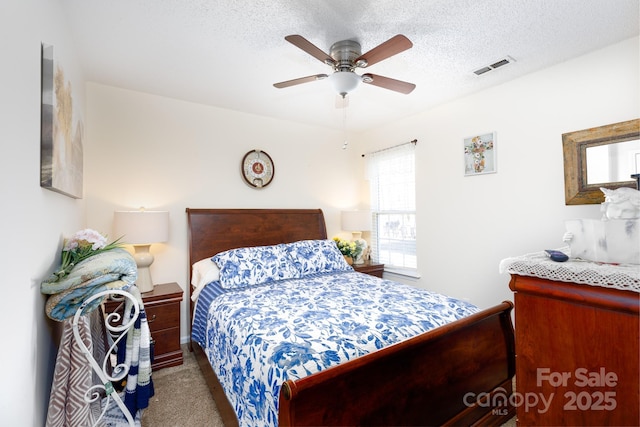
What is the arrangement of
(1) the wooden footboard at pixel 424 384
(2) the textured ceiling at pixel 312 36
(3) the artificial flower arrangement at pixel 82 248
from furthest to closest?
(2) the textured ceiling at pixel 312 36 < (3) the artificial flower arrangement at pixel 82 248 < (1) the wooden footboard at pixel 424 384

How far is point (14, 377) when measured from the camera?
906mm

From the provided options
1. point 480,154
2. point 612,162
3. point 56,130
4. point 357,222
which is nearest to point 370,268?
point 357,222

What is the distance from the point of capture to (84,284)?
122 cm

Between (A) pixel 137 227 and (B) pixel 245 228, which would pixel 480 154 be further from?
(A) pixel 137 227

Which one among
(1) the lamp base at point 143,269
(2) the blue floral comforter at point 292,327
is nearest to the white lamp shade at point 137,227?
(1) the lamp base at point 143,269

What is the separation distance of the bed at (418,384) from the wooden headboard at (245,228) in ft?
3.96

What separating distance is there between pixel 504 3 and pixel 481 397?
2242 mm

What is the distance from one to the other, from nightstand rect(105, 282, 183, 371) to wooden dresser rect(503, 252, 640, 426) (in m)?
2.51

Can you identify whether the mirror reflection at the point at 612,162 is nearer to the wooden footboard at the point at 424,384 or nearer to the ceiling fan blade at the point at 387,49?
the wooden footboard at the point at 424,384

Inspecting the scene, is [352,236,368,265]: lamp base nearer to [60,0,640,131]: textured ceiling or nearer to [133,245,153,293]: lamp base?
[60,0,640,131]: textured ceiling

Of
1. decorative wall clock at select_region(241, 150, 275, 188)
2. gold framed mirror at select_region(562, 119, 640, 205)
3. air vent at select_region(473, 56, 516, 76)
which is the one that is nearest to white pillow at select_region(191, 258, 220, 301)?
decorative wall clock at select_region(241, 150, 275, 188)

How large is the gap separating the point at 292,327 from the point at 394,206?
2546 millimetres

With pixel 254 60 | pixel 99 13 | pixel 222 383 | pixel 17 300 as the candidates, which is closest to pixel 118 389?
pixel 222 383

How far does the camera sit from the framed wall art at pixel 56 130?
120 cm
